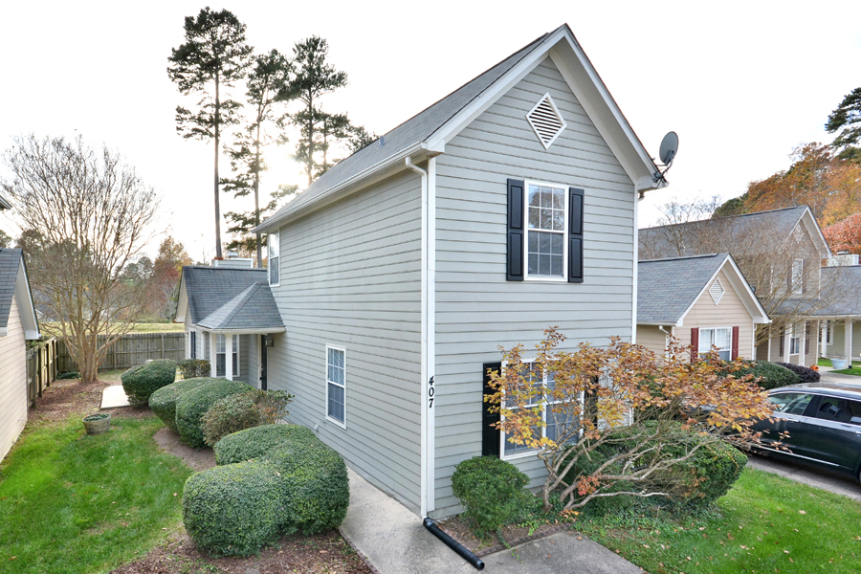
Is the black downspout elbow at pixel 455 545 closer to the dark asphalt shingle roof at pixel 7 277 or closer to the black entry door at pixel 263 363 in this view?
the dark asphalt shingle roof at pixel 7 277

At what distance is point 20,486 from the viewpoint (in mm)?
7090

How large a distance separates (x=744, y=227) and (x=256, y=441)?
21.3 m

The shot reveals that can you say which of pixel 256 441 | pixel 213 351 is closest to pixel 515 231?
pixel 256 441

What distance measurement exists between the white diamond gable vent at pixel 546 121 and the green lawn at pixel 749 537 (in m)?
5.60

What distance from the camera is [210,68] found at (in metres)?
20.3

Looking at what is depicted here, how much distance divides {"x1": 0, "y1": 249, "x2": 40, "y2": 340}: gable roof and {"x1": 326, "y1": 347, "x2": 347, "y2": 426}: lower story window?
17.5 ft

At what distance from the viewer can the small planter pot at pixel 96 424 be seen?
9.84m

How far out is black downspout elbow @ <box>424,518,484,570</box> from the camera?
4.73 metres

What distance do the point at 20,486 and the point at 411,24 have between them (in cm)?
1172

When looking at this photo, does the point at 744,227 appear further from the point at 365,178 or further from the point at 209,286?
the point at 209,286

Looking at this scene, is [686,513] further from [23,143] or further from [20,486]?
[23,143]

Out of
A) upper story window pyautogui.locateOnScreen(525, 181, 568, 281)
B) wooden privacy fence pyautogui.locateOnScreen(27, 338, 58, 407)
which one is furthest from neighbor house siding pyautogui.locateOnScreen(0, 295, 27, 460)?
upper story window pyautogui.locateOnScreen(525, 181, 568, 281)

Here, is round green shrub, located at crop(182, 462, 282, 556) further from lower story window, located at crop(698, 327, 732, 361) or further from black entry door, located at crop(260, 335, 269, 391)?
lower story window, located at crop(698, 327, 732, 361)

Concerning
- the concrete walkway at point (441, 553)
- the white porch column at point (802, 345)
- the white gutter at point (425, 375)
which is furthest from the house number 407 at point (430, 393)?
the white porch column at point (802, 345)
